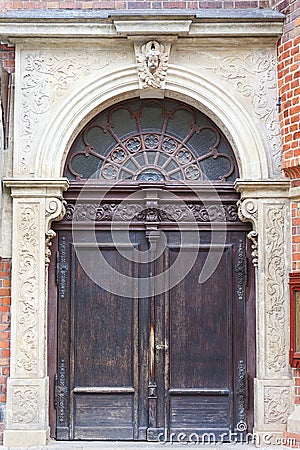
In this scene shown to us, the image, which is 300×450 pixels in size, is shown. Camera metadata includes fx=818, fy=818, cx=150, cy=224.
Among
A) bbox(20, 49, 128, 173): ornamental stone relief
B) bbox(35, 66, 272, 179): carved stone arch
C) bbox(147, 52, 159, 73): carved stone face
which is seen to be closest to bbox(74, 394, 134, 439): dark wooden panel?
bbox(35, 66, 272, 179): carved stone arch

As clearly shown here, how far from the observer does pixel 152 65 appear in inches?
340

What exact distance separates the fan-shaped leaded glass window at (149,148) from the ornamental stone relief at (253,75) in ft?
1.66

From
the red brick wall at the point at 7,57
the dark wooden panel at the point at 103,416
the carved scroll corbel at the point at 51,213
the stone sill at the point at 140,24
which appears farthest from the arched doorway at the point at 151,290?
the red brick wall at the point at 7,57

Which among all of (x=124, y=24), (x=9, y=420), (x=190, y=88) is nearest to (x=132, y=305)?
(x=9, y=420)

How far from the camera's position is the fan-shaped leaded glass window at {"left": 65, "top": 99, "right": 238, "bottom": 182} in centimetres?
896

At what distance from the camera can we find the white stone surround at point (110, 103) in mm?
8406

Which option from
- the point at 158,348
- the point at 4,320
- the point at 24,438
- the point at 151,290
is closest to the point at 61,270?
the point at 4,320

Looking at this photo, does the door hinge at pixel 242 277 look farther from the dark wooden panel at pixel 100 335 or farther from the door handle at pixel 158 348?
the dark wooden panel at pixel 100 335

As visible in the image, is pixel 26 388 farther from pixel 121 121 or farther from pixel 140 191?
pixel 121 121

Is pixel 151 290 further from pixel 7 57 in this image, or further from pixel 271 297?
pixel 7 57

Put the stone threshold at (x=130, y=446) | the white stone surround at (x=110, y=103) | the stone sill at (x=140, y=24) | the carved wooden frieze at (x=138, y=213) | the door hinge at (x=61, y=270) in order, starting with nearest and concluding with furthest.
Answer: the stone threshold at (x=130, y=446) < the white stone surround at (x=110, y=103) < the stone sill at (x=140, y=24) < the door hinge at (x=61, y=270) < the carved wooden frieze at (x=138, y=213)

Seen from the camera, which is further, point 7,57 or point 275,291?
point 7,57

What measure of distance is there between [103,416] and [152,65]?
3.76 m

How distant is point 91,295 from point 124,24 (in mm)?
2884
